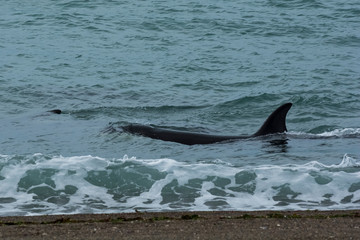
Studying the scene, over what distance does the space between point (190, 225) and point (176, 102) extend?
32.9 ft

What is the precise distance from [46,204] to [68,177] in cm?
110

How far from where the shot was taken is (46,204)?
9555 mm

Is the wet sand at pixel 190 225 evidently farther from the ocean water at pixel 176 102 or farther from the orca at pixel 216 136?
the orca at pixel 216 136

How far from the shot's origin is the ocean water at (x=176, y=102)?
Answer: 10.1 meters

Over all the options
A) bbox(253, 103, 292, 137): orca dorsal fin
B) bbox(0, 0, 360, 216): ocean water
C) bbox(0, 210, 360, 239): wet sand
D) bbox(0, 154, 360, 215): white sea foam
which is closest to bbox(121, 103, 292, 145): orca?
bbox(253, 103, 292, 137): orca dorsal fin

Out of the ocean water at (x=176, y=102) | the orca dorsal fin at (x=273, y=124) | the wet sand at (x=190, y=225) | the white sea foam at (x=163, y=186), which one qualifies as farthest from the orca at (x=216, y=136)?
the wet sand at (x=190, y=225)

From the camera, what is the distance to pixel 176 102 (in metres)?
18.0

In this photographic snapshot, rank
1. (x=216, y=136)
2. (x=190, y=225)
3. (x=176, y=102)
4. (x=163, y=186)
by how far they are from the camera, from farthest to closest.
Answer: (x=176, y=102) → (x=216, y=136) → (x=163, y=186) → (x=190, y=225)

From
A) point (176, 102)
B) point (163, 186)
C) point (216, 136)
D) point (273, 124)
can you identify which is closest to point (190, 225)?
point (163, 186)

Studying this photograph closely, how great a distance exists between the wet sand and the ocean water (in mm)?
590

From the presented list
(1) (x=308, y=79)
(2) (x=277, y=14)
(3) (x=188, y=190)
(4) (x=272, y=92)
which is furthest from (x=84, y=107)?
(2) (x=277, y=14)

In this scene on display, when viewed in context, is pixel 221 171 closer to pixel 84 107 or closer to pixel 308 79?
pixel 84 107

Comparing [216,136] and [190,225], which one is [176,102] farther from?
[190,225]

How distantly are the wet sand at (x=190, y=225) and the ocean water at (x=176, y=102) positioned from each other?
59cm
